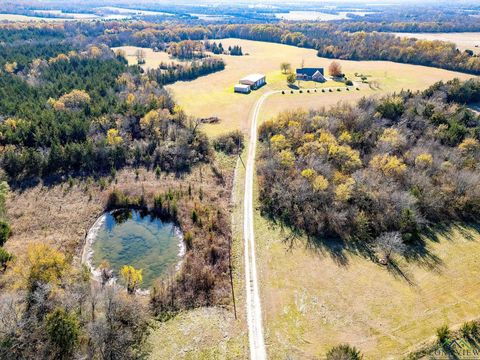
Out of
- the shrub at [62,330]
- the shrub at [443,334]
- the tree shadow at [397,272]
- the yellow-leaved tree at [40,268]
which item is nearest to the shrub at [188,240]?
the yellow-leaved tree at [40,268]

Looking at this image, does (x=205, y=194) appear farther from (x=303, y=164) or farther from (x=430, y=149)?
(x=430, y=149)

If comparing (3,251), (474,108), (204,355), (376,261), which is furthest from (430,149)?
(3,251)

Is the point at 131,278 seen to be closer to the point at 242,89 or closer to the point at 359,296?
the point at 359,296

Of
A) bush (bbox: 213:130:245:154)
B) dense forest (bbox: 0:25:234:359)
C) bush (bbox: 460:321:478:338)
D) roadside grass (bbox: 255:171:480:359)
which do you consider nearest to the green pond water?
dense forest (bbox: 0:25:234:359)

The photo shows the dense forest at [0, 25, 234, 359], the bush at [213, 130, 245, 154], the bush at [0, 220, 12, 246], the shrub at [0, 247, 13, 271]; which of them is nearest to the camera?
the dense forest at [0, 25, 234, 359]

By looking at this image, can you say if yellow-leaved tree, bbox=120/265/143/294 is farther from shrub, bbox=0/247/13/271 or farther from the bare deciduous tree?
the bare deciduous tree

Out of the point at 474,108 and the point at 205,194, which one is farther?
the point at 474,108
